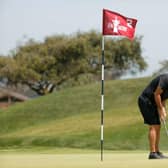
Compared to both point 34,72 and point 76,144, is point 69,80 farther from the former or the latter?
point 76,144

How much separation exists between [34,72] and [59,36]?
8868 mm

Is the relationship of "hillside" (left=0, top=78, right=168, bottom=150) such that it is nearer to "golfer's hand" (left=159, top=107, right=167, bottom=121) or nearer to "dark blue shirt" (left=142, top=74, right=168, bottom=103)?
"dark blue shirt" (left=142, top=74, right=168, bottom=103)

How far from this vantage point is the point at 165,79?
512 inches

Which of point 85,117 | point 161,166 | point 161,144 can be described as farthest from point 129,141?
point 161,166

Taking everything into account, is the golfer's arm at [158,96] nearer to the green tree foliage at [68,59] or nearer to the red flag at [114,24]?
the red flag at [114,24]

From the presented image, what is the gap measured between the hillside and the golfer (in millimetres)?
10233

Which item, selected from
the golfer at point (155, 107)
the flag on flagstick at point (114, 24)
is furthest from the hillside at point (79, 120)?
the golfer at point (155, 107)

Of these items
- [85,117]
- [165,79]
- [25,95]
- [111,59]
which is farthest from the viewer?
[25,95]

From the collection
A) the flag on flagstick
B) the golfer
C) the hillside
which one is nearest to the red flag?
the flag on flagstick

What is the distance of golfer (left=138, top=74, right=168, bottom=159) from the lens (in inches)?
512

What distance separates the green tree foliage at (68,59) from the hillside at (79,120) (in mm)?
41489

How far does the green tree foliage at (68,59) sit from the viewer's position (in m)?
84.4

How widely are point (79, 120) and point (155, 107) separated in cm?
1998

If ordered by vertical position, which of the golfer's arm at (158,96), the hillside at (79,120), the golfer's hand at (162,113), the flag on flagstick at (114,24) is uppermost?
the flag on flagstick at (114,24)
